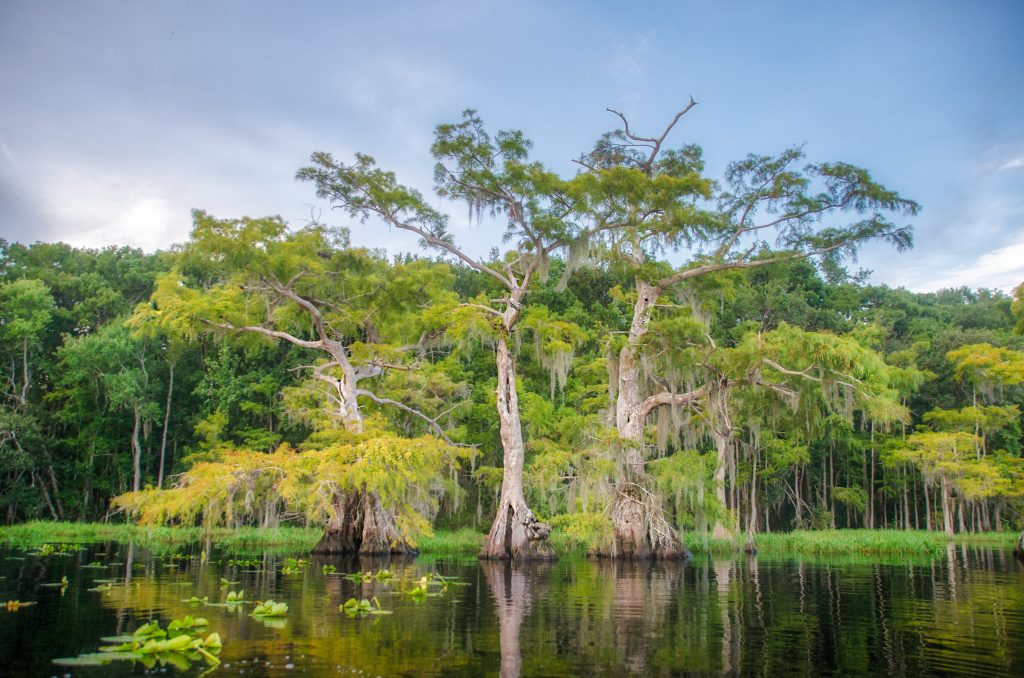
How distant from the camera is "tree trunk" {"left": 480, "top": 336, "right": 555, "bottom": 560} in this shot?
21.0 metres

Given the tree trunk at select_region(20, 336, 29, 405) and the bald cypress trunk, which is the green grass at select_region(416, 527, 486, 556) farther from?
the tree trunk at select_region(20, 336, 29, 405)

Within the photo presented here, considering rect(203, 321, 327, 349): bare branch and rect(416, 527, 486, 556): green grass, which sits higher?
rect(203, 321, 327, 349): bare branch

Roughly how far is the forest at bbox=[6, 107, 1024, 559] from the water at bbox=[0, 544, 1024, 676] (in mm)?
5334

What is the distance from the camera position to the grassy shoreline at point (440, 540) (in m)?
23.7

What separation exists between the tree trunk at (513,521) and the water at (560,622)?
4607 millimetres

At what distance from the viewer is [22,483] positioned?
36281 millimetres

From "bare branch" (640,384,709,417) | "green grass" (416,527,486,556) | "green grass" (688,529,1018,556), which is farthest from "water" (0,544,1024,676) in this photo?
"green grass" (416,527,486,556)

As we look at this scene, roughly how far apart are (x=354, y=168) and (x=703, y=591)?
17.8m

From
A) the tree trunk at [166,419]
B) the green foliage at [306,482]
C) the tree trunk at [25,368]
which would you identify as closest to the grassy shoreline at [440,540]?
the green foliage at [306,482]

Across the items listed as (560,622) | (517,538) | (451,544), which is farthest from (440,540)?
(560,622)

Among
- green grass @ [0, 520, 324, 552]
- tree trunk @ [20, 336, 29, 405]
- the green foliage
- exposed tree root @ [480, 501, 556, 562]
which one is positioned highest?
tree trunk @ [20, 336, 29, 405]

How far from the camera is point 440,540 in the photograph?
26906 millimetres

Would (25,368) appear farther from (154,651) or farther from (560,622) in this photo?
(560,622)

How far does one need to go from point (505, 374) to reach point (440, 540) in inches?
300
